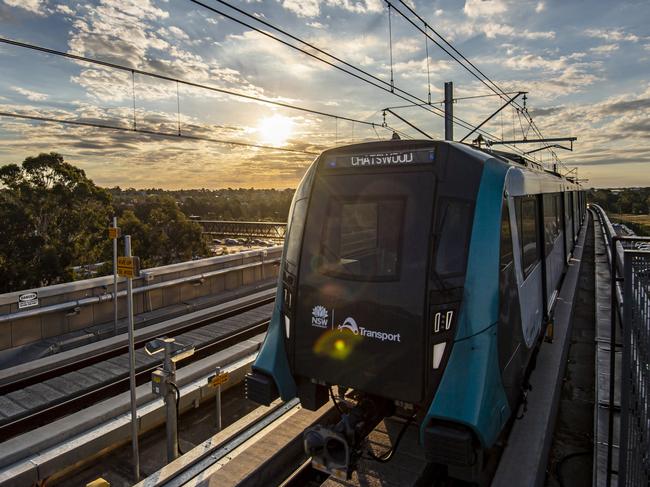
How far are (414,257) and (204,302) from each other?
1270 centimetres

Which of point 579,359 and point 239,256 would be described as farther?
point 239,256

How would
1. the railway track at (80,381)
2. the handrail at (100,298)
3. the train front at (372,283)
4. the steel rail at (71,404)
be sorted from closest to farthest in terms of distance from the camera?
the train front at (372,283) < the steel rail at (71,404) < the railway track at (80,381) < the handrail at (100,298)

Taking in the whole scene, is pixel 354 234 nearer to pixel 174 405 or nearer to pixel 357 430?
pixel 357 430

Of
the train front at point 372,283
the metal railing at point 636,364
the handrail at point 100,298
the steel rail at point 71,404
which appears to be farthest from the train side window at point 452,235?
the handrail at point 100,298

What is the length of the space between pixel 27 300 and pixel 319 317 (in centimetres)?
901

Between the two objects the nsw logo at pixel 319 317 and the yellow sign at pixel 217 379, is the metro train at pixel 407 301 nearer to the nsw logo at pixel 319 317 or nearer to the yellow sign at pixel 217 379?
the nsw logo at pixel 319 317

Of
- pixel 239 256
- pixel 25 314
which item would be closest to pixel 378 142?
pixel 25 314

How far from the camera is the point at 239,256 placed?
18.7 m

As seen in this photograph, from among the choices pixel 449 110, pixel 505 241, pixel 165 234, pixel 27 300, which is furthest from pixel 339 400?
pixel 165 234

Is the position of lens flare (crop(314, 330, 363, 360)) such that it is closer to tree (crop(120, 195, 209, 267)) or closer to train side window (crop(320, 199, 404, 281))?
train side window (crop(320, 199, 404, 281))

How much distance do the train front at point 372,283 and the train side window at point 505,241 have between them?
424 millimetres

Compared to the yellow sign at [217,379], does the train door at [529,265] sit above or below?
above

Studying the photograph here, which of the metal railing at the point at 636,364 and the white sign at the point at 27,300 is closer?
the metal railing at the point at 636,364

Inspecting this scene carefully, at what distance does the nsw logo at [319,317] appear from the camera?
518cm
